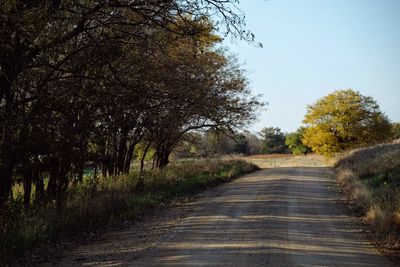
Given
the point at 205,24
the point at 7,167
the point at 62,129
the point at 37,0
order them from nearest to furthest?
the point at 37,0
the point at 7,167
the point at 62,129
the point at 205,24

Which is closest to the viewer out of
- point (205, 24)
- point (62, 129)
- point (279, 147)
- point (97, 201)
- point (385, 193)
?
point (62, 129)

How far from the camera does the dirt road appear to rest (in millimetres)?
8094

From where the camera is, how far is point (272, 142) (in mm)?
108062

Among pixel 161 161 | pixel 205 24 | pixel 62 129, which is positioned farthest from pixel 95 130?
pixel 161 161

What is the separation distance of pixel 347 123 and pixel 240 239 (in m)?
49.5

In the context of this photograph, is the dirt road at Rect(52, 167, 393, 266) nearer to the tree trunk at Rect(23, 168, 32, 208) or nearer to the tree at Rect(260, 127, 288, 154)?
the tree trunk at Rect(23, 168, 32, 208)

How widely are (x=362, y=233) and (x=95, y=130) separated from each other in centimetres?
675

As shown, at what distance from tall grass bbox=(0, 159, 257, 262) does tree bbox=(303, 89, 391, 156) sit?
125ft

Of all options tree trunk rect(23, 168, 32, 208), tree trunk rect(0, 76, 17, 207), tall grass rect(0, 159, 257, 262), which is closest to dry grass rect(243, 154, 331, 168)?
tall grass rect(0, 159, 257, 262)

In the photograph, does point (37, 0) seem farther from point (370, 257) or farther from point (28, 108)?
point (370, 257)

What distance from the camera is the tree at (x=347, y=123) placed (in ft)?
182

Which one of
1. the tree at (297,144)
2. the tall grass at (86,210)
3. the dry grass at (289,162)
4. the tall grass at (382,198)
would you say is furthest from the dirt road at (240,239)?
the tree at (297,144)

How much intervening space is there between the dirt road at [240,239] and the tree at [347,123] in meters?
41.9

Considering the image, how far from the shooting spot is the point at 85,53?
10.3 meters
